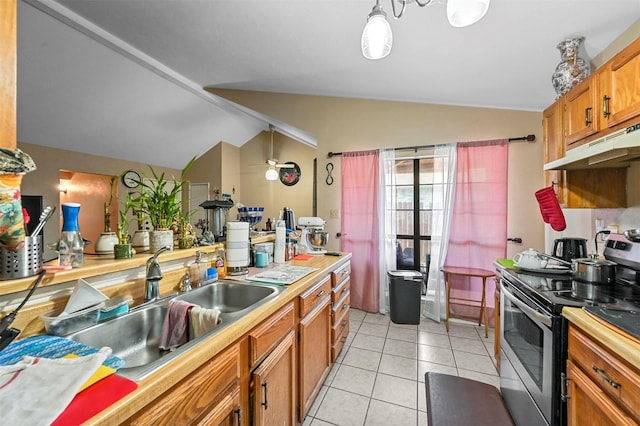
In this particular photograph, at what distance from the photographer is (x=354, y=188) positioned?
3408mm

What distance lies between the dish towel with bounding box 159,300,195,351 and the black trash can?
2363 mm

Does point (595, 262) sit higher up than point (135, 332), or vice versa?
point (595, 262)

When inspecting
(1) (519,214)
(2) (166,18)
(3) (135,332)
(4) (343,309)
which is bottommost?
(4) (343,309)

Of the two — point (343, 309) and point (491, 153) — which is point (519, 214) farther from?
point (343, 309)

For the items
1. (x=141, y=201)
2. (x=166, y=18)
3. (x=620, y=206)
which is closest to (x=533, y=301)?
(x=620, y=206)

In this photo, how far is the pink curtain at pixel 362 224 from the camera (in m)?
3.32

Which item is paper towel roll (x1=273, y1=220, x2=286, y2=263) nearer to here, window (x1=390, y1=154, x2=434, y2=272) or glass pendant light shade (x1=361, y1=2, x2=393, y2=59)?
glass pendant light shade (x1=361, y1=2, x2=393, y2=59)

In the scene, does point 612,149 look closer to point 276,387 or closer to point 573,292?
point 573,292

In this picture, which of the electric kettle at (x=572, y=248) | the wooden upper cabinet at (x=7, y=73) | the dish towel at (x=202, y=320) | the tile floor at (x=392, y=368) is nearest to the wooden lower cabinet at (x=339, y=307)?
the tile floor at (x=392, y=368)

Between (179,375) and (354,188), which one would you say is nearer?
(179,375)

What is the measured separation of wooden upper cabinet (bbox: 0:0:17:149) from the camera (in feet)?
2.62

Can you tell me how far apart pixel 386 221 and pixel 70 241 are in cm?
289

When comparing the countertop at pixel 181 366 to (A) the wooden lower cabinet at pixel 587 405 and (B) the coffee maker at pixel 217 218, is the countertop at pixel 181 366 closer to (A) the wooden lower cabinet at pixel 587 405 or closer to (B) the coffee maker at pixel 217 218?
(B) the coffee maker at pixel 217 218

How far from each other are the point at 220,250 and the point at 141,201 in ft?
1.81
